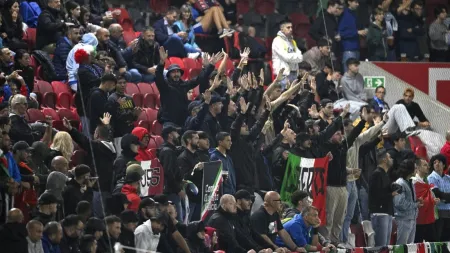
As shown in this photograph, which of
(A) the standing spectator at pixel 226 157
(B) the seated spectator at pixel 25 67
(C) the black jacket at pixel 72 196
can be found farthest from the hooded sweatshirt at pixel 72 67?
(C) the black jacket at pixel 72 196

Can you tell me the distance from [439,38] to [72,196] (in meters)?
11.1

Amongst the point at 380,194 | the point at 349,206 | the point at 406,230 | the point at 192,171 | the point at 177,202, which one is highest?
the point at 192,171

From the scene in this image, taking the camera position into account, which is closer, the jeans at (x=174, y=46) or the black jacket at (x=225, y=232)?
the black jacket at (x=225, y=232)

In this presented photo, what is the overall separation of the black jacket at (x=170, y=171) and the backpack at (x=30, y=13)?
139 inches

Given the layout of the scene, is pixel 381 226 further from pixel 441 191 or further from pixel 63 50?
pixel 63 50

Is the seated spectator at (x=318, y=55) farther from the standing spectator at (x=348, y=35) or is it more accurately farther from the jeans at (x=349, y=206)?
the jeans at (x=349, y=206)

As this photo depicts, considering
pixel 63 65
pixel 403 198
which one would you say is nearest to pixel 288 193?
pixel 403 198

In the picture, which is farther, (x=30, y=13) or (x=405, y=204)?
(x=405, y=204)

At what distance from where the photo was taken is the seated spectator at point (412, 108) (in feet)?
67.8

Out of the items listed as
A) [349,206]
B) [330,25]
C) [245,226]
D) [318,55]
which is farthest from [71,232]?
[330,25]

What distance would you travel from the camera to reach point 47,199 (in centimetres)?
1218

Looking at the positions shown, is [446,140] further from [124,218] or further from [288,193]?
[124,218]

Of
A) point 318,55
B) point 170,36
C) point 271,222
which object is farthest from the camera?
point 318,55

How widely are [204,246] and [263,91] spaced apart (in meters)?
3.95
